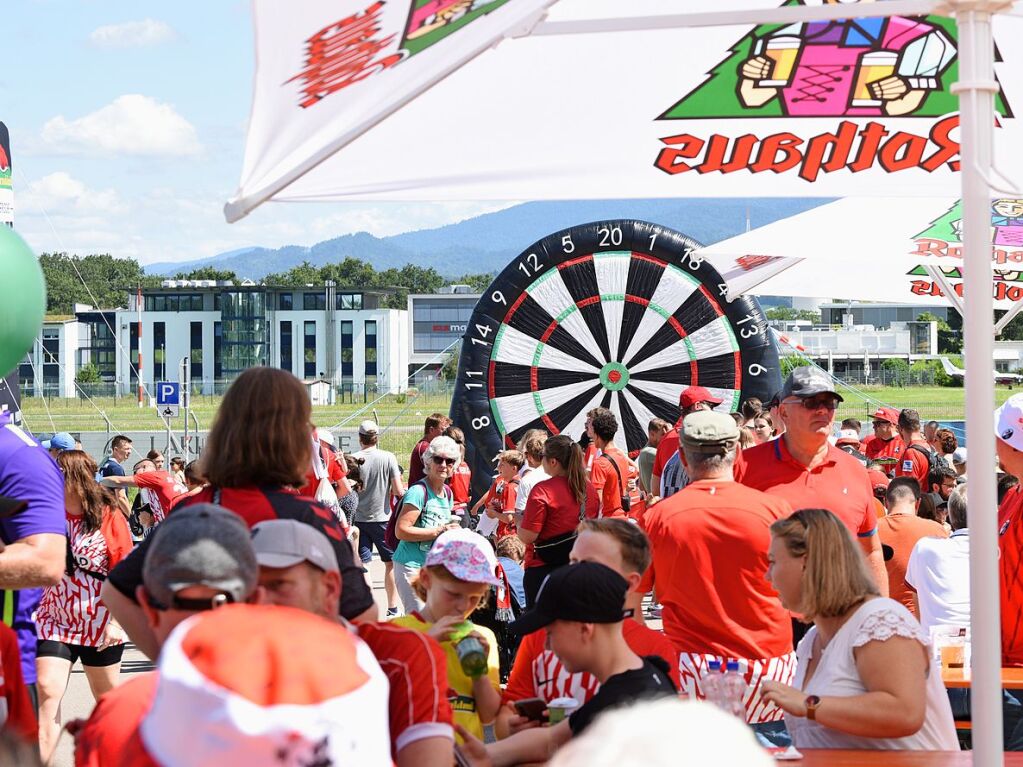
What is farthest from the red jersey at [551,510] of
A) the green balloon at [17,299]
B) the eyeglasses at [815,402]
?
the green balloon at [17,299]

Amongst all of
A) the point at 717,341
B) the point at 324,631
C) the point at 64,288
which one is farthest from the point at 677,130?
the point at 64,288

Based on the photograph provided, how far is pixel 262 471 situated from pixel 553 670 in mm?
1165

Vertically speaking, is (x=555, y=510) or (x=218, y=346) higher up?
(x=218, y=346)

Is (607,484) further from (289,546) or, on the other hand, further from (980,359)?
(289,546)

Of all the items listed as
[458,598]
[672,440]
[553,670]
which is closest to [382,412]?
[672,440]

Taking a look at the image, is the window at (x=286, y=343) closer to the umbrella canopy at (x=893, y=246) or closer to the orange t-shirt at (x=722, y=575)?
the umbrella canopy at (x=893, y=246)

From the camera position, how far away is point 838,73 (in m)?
3.58

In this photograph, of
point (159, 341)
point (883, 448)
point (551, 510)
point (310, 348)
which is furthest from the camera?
point (159, 341)

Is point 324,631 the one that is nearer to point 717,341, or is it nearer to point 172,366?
point 717,341

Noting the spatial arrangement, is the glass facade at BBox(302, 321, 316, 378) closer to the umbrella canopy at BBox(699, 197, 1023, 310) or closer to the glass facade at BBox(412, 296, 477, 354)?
the glass facade at BBox(412, 296, 477, 354)

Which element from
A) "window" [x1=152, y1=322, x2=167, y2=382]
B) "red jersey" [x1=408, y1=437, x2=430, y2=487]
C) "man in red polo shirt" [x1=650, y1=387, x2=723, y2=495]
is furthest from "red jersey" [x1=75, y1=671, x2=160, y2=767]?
"window" [x1=152, y1=322, x2=167, y2=382]

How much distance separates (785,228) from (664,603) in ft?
14.6

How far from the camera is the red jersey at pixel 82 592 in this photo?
Answer: 5.85 m

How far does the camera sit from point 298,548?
2.29m
